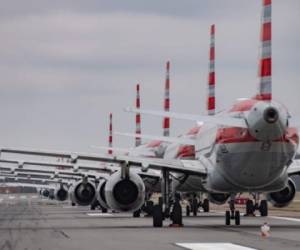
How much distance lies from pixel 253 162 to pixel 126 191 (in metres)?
8.66

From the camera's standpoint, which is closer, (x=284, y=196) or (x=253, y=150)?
(x=253, y=150)

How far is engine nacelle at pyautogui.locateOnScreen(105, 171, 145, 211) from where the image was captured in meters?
40.9

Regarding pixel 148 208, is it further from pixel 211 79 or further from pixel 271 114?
pixel 271 114

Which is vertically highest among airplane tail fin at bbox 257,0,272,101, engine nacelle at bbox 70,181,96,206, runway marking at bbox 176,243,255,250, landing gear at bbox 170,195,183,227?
airplane tail fin at bbox 257,0,272,101

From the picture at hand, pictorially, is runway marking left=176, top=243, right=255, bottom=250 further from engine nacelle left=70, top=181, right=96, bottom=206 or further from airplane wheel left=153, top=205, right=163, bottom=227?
engine nacelle left=70, top=181, right=96, bottom=206

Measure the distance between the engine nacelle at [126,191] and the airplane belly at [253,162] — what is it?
5656mm

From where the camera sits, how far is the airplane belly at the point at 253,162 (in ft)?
110

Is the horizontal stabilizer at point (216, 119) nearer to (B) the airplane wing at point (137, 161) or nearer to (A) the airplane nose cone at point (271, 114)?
(A) the airplane nose cone at point (271, 114)

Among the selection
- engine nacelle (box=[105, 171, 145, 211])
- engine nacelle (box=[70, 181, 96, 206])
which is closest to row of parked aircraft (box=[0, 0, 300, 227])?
engine nacelle (box=[105, 171, 145, 211])

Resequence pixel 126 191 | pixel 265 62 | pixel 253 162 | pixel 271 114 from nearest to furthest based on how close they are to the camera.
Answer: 1. pixel 271 114
2. pixel 253 162
3. pixel 265 62
4. pixel 126 191

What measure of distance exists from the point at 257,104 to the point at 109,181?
11.0 meters

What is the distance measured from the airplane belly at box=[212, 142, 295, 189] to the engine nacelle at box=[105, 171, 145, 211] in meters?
5.66

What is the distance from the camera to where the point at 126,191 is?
41125mm

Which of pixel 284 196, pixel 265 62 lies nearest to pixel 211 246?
pixel 265 62
